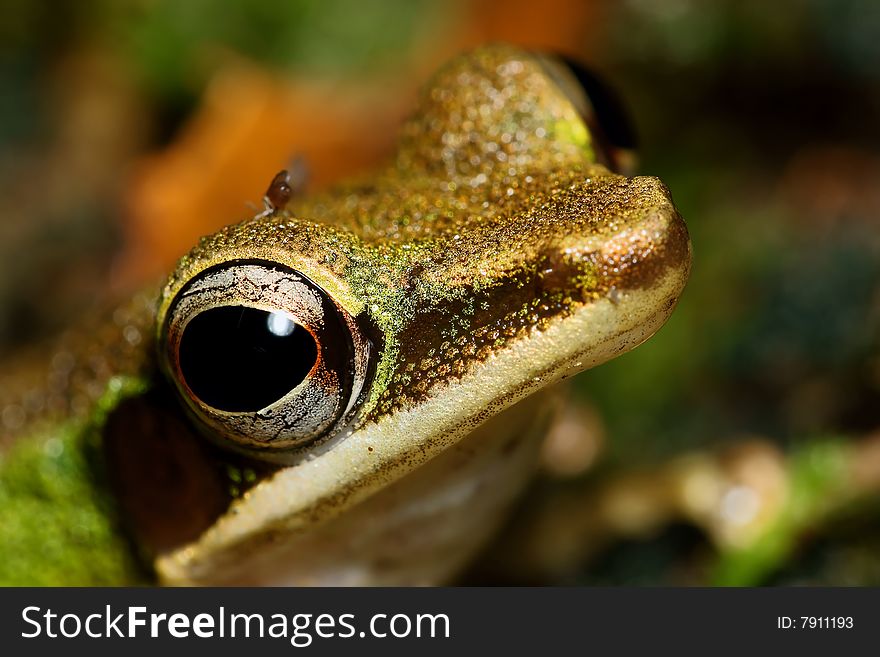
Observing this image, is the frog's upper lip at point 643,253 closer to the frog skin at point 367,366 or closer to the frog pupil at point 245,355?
the frog skin at point 367,366

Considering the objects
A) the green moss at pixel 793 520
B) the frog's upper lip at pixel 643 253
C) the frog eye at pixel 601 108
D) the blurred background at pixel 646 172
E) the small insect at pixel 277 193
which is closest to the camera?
the frog's upper lip at pixel 643 253

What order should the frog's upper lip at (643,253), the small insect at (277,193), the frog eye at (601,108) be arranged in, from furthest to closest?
1. the frog eye at (601,108)
2. the small insect at (277,193)
3. the frog's upper lip at (643,253)

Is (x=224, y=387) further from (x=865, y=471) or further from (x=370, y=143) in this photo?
(x=370, y=143)

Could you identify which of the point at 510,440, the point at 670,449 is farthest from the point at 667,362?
the point at 510,440

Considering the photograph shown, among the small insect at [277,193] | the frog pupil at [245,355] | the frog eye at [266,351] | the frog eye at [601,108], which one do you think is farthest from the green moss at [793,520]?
the small insect at [277,193]

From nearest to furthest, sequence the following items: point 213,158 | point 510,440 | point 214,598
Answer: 1. point 510,440
2. point 214,598
3. point 213,158

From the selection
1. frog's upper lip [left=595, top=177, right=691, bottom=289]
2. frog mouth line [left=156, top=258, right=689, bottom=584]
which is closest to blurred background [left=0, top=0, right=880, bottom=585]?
frog mouth line [left=156, top=258, right=689, bottom=584]
